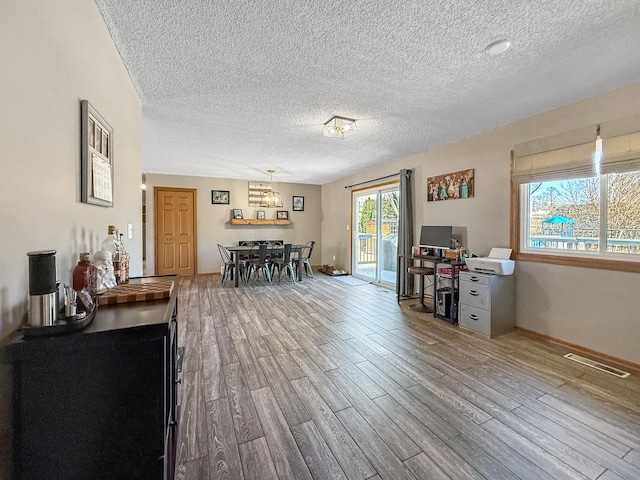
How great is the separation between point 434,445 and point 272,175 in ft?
19.3

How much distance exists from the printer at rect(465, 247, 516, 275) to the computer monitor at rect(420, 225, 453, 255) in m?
0.56

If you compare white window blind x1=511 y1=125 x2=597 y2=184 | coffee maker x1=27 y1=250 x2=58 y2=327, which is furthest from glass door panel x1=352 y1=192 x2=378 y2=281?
coffee maker x1=27 y1=250 x2=58 y2=327

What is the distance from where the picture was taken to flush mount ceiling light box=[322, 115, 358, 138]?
3.09m

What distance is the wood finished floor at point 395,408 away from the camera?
1.44 m

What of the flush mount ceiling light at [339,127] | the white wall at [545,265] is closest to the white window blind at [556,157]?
the white wall at [545,265]

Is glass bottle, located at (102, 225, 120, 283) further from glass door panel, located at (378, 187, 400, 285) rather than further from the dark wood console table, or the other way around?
glass door panel, located at (378, 187, 400, 285)

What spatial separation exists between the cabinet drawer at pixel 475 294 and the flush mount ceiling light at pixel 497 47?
2241mm

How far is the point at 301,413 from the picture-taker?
1.83 metres

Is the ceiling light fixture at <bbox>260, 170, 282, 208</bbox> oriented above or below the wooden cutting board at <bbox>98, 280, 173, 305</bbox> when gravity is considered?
above

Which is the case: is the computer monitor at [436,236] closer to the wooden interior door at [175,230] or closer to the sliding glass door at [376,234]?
the sliding glass door at [376,234]

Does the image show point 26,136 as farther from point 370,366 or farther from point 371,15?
point 370,366

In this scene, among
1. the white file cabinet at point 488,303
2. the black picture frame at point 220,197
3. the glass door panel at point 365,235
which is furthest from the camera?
the black picture frame at point 220,197

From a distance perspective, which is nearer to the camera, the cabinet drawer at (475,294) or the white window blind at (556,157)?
the white window blind at (556,157)

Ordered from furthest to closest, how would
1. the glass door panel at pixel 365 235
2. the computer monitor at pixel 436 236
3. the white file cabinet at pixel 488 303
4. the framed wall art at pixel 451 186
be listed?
the glass door panel at pixel 365 235
the computer monitor at pixel 436 236
the framed wall art at pixel 451 186
the white file cabinet at pixel 488 303
